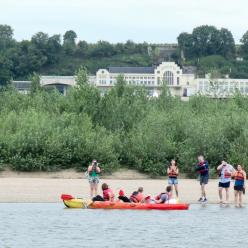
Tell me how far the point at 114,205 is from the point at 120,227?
130 inches

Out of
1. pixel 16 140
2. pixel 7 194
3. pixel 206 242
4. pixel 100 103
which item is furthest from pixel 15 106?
pixel 206 242

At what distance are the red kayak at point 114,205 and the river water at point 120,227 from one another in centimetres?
22

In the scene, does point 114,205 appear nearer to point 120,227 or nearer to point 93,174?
point 93,174

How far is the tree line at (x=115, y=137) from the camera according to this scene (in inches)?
2215

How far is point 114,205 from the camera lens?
43312 millimetres

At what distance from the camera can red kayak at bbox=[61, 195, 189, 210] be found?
43.3 meters

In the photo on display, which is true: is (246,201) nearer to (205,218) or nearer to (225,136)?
(205,218)

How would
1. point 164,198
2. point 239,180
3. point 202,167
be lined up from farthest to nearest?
point 202,167 → point 164,198 → point 239,180

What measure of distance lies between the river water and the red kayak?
0.22m

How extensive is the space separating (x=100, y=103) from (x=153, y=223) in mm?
26841

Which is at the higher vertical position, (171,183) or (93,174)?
(93,174)

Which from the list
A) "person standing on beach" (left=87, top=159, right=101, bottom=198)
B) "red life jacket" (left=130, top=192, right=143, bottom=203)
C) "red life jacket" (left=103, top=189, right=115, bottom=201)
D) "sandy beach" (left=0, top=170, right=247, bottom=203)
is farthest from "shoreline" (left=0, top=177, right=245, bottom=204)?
"red life jacket" (left=103, top=189, right=115, bottom=201)

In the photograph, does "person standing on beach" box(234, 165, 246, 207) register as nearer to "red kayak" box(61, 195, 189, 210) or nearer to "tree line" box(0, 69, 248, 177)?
"red kayak" box(61, 195, 189, 210)

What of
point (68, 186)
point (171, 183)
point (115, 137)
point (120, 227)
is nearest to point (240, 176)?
point (171, 183)
